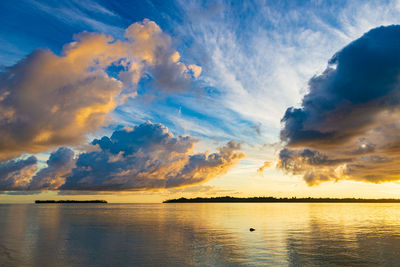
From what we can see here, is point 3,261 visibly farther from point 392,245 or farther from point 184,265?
point 392,245

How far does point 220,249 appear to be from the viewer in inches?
2069

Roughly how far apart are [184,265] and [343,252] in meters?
28.4

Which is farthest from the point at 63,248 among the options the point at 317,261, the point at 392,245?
the point at 392,245

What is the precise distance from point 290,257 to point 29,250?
44.5 meters

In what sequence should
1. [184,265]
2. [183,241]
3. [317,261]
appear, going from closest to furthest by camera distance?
[184,265] → [317,261] → [183,241]

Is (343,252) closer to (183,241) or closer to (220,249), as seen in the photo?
(220,249)

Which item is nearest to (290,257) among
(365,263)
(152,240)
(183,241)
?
(365,263)

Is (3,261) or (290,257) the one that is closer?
(3,261)

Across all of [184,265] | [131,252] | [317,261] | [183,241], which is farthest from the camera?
[183,241]

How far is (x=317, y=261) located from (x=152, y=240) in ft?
117

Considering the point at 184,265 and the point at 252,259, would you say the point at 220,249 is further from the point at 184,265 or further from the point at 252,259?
the point at 184,265

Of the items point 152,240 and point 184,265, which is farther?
point 152,240

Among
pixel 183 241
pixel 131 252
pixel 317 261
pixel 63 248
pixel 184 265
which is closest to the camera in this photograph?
pixel 184 265

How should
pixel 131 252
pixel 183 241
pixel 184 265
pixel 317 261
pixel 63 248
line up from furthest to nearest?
pixel 183 241, pixel 63 248, pixel 131 252, pixel 317 261, pixel 184 265
